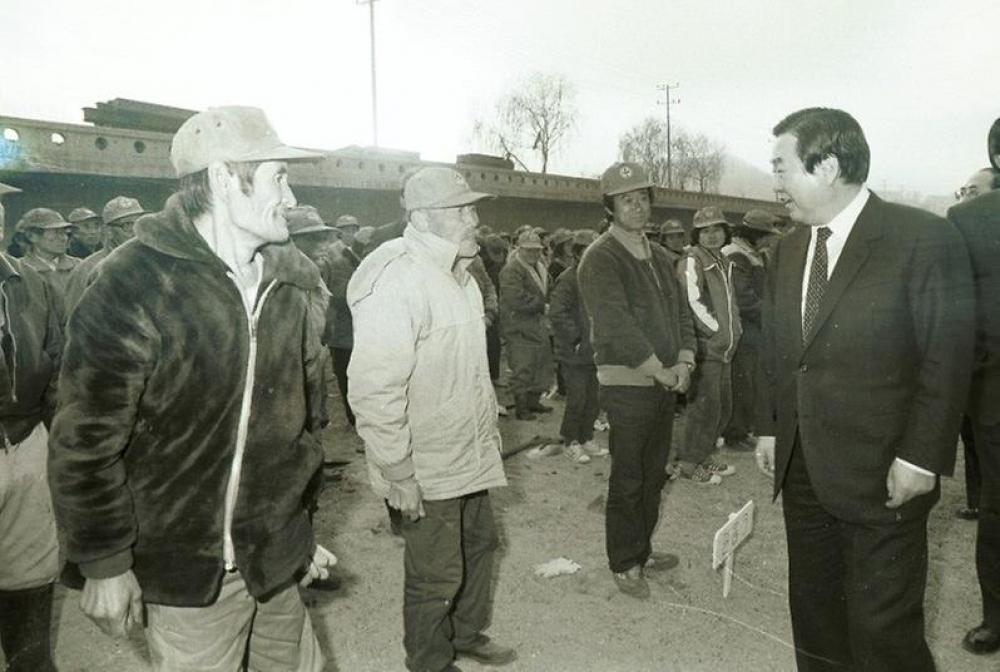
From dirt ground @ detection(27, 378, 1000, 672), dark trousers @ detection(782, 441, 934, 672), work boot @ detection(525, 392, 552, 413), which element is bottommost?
dirt ground @ detection(27, 378, 1000, 672)

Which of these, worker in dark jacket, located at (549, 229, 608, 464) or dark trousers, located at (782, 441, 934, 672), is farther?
worker in dark jacket, located at (549, 229, 608, 464)

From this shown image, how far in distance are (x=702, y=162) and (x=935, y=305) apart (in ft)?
267

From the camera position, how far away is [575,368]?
7.16 meters

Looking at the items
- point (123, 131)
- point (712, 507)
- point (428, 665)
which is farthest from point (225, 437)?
point (123, 131)

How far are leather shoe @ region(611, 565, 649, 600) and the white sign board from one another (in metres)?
0.42

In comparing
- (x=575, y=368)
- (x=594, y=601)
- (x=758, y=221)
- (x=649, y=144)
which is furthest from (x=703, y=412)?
(x=649, y=144)

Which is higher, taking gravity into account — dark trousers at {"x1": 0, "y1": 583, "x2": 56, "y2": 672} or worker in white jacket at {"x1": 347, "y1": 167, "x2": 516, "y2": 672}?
worker in white jacket at {"x1": 347, "y1": 167, "x2": 516, "y2": 672}

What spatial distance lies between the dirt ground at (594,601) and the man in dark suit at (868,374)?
105cm

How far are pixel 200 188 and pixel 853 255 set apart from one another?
2137 mm

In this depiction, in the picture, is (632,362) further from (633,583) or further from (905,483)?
(905,483)

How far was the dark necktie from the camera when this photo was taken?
101 inches

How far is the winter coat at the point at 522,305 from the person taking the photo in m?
8.44

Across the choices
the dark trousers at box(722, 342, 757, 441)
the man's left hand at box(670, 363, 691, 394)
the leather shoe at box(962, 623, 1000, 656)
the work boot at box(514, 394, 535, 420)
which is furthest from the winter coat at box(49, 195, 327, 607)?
the work boot at box(514, 394, 535, 420)

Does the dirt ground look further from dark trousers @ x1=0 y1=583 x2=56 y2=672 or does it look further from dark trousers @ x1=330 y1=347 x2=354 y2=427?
dark trousers @ x1=330 y1=347 x2=354 y2=427
